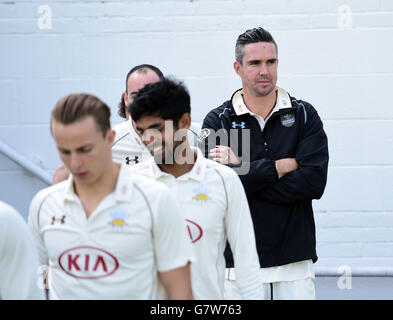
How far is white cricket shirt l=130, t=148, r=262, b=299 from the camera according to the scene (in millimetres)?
2779

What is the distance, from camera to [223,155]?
3449 mm

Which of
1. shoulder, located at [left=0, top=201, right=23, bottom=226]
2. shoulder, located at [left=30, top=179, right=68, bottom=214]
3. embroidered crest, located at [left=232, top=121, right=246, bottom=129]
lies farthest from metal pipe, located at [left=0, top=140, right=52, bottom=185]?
shoulder, located at [left=0, top=201, right=23, bottom=226]

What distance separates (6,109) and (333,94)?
86.1 inches

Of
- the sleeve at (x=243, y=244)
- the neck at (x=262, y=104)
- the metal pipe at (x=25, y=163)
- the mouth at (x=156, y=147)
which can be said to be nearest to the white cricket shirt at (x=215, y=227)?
the sleeve at (x=243, y=244)

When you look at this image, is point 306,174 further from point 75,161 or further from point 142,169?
point 75,161

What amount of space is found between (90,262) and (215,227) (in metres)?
0.58

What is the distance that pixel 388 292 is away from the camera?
502 cm

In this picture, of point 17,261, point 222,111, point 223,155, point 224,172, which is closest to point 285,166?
point 223,155

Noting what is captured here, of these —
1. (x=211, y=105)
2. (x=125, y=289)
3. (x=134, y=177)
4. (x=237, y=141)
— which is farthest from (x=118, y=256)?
(x=211, y=105)

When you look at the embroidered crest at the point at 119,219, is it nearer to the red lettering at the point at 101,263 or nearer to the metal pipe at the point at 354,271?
the red lettering at the point at 101,263

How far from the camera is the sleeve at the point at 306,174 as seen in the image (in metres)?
3.43

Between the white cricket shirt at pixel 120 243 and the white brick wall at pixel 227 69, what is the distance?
8.87 ft

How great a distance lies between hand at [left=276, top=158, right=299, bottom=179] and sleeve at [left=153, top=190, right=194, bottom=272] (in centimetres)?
113
